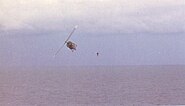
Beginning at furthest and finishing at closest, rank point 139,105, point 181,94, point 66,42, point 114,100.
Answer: point 181,94 → point 114,100 → point 139,105 → point 66,42

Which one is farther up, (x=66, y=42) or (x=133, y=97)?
(x=133, y=97)

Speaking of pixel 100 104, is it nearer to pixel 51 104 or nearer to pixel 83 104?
pixel 83 104

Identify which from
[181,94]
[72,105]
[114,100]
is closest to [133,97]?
[114,100]

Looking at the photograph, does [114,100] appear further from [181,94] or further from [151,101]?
[181,94]

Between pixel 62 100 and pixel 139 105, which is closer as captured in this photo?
pixel 139 105

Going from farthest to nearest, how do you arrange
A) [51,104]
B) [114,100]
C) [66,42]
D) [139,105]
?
[114,100] < [51,104] < [139,105] < [66,42]

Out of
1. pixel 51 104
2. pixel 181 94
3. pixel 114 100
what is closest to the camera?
pixel 51 104

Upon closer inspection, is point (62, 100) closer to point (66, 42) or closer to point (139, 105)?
point (139, 105)

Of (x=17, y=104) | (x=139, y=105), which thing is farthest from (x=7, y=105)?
(x=139, y=105)

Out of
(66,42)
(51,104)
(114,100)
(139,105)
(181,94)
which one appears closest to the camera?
(66,42)

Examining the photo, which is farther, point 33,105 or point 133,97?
point 133,97
